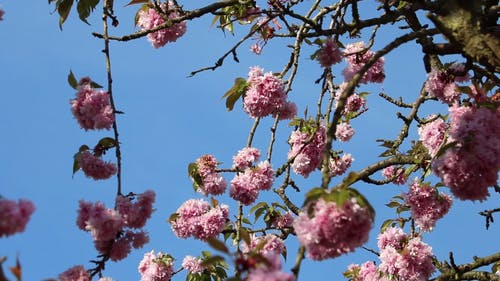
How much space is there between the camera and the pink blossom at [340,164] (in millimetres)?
5413

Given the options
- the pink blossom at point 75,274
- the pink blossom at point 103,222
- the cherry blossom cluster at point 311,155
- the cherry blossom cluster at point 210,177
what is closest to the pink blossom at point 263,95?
the cherry blossom cluster at point 311,155

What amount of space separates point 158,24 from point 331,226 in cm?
291

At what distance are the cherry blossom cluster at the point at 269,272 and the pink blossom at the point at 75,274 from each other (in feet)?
3.56

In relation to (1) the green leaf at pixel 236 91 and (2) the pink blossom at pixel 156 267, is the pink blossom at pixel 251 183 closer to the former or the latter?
(1) the green leaf at pixel 236 91

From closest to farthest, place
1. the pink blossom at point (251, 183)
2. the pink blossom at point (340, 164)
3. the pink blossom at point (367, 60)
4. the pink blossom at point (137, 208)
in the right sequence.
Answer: the pink blossom at point (137, 208) < the pink blossom at point (251, 183) < the pink blossom at point (367, 60) < the pink blossom at point (340, 164)

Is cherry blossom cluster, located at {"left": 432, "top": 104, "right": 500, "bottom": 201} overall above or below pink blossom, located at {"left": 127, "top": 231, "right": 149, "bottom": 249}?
above

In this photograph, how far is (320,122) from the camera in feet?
14.9

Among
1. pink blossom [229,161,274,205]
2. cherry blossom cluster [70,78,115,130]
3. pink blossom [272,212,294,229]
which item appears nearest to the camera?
cherry blossom cluster [70,78,115,130]

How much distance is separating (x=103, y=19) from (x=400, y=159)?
6.96ft

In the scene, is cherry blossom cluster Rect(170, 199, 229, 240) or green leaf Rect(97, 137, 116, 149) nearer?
green leaf Rect(97, 137, 116, 149)

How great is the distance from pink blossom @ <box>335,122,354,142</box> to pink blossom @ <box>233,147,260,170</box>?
1.66m

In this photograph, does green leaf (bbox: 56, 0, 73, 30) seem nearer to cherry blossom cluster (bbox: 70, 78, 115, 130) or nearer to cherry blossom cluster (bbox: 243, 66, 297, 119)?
cherry blossom cluster (bbox: 70, 78, 115, 130)

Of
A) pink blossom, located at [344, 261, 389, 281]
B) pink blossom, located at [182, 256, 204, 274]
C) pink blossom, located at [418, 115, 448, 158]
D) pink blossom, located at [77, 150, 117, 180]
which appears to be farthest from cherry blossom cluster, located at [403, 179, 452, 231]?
pink blossom, located at [77, 150, 117, 180]

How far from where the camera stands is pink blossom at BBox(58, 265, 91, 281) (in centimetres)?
275
